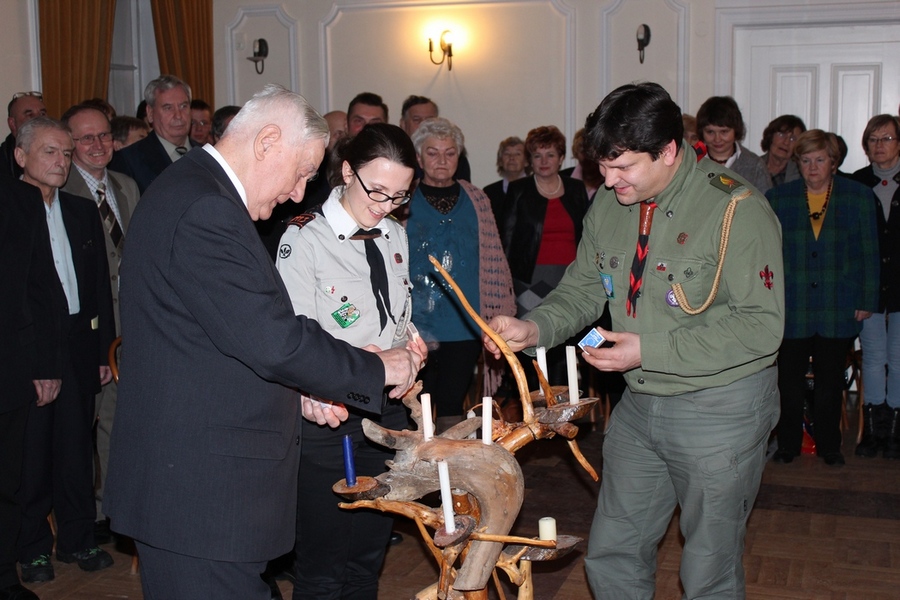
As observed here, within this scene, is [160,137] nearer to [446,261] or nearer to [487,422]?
[446,261]

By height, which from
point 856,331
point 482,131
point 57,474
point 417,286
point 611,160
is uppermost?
point 482,131

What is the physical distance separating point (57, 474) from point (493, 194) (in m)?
3.08

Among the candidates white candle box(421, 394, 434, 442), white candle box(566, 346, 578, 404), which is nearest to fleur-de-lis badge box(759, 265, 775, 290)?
white candle box(566, 346, 578, 404)

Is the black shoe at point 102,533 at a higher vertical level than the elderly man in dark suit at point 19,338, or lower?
lower

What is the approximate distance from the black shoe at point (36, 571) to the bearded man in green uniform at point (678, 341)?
2358 mm

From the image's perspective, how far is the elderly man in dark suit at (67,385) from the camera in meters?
3.78

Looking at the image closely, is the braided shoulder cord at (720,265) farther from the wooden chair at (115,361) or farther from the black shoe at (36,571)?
the black shoe at (36,571)

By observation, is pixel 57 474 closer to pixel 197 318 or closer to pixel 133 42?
pixel 197 318

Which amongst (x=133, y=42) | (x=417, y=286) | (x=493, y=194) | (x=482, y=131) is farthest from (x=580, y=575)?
(x=133, y=42)

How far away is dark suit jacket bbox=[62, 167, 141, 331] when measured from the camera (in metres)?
4.27

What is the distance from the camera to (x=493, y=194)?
19.2ft

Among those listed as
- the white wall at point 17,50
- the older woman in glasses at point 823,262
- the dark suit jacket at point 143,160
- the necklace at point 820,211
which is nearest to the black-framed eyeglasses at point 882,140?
the older woman in glasses at point 823,262

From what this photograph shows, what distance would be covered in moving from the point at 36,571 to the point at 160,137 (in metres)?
2.39

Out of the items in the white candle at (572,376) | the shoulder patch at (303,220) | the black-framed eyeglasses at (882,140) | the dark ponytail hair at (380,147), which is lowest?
the white candle at (572,376)
